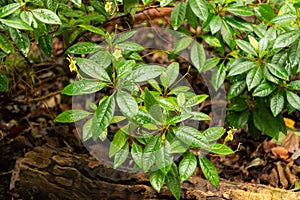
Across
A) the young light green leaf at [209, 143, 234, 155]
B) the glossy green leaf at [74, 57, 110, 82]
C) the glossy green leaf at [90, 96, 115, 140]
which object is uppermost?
the glossy green leaf at [74, 57, 110, 82]

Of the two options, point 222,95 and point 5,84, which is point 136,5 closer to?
point 5,84

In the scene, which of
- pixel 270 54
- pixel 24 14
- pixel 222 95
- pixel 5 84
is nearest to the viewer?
pixel 24 14

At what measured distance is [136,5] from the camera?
6.24 ft

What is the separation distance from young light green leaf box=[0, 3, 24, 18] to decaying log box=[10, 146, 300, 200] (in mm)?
792

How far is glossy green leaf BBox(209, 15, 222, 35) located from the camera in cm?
172

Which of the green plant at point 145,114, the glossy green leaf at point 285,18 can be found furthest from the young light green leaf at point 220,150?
the glossy green leaf at point 285,18

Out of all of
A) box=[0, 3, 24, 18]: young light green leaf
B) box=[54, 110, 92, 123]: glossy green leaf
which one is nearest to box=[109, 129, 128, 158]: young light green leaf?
box=[54, 110, 92, 123]: glossy green leaf

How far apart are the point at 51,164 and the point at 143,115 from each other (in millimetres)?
709

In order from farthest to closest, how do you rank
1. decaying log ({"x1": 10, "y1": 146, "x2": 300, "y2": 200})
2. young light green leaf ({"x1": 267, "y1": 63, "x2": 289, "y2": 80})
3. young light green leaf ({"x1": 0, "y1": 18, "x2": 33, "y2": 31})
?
decaying log ({"x1": 10, "y1": 146, "x2": 300, "y2": 200}) → young light green leaf ({"x1": 267, "y1": 63, "x2": 289, "y2": 80}) → young light green leaf ({"x1": 0, "y1": 18, "x2": 33, "y2": 31})

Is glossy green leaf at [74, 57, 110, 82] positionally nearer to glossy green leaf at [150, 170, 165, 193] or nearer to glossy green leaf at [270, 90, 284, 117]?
glossy green leaf at [150, 170, 165, 193]

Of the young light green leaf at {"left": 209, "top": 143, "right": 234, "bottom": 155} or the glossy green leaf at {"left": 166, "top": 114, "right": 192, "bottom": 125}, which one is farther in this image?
the young light green leaf at {"left": 209, "top": 143, "right": 234, "bottom": 155}

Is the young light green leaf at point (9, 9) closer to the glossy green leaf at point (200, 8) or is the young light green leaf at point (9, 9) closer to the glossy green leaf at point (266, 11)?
the glossy green leaf at point (200, 8)

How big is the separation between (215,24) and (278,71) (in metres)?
0.28

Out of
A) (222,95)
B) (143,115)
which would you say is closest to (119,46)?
(143,115)
